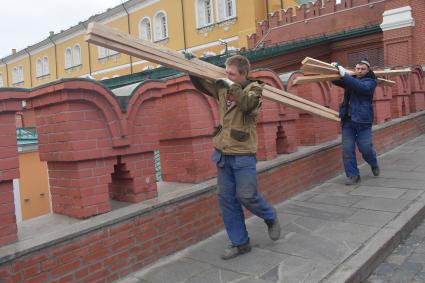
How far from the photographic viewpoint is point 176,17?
1387 inches

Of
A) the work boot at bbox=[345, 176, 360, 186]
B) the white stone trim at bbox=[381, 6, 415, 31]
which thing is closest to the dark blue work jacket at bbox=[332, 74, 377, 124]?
the work boot at bbox=[345, 176, 360, 186]

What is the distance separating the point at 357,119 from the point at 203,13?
2905 centimetres

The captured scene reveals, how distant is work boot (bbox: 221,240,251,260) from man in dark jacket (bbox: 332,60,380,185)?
2.85 m

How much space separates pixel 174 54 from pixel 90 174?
116 cm

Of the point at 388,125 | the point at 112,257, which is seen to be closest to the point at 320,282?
the point at 112,257

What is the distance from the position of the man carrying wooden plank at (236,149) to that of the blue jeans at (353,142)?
2.80 m

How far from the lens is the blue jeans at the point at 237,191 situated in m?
3.62

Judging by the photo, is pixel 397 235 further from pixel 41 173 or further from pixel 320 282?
pixel 41 173

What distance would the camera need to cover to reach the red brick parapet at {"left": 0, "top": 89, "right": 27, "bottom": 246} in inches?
114

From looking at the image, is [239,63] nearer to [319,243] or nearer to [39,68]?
[319,243]

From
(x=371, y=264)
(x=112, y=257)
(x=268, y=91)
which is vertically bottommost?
(x=371, y=264)

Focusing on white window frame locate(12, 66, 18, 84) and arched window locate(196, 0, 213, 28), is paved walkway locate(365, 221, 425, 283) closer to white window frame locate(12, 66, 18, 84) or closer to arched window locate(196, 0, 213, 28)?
arched window locate(196, 0, 213, 28)

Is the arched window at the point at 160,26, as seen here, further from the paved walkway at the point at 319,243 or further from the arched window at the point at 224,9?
the paved walkway at the point at 319,243

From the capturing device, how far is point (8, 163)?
2.93m
